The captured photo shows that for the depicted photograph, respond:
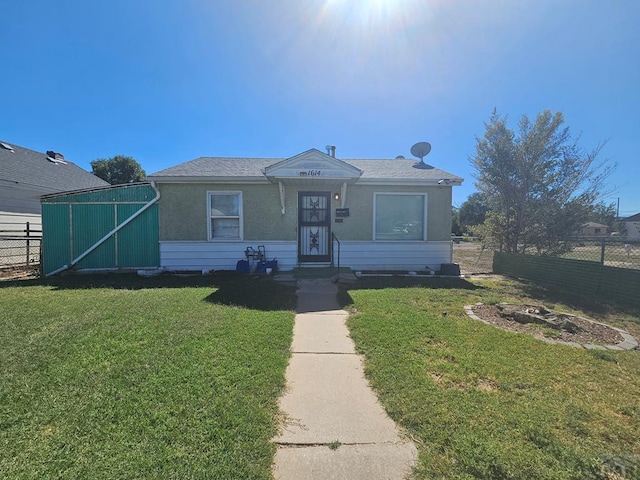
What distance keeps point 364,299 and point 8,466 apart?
15.6 ft

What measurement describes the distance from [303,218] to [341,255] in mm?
1625

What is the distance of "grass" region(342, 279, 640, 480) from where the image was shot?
174cm

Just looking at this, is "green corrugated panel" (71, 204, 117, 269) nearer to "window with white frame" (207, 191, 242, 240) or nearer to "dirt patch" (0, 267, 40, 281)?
"dirt patch" (0, 267, 40, 281)

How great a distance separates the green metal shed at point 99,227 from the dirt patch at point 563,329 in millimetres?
8612

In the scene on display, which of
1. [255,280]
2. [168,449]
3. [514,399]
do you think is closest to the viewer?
[168,449]

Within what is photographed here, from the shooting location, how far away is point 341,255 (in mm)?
8867

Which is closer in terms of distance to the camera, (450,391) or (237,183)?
(450,391)

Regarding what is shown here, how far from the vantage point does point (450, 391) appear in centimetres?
247

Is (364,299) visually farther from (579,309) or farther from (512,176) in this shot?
(512,176)

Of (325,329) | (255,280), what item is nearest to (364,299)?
(325,329)

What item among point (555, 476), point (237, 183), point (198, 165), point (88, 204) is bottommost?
point (555, 476)

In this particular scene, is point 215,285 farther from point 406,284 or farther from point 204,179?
point 406,284

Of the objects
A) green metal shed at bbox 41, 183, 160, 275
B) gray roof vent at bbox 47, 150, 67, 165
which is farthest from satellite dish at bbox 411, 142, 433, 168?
gray roof vent at bbox 47, 150, 67, 165

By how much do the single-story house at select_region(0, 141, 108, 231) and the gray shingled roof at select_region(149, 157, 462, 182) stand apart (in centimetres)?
561
